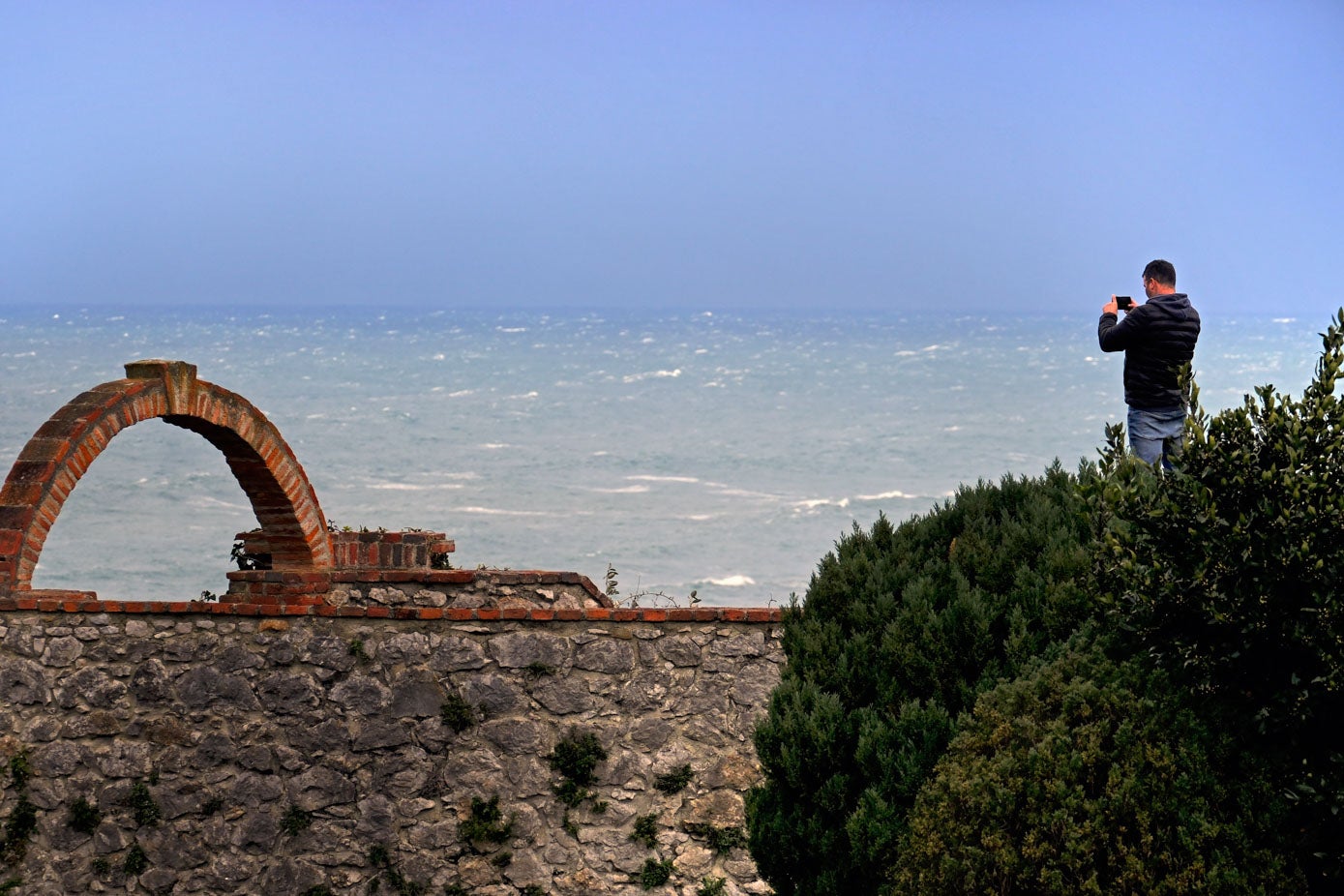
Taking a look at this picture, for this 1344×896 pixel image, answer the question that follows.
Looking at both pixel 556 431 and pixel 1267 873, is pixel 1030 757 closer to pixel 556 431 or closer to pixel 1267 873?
pixel 1267 873

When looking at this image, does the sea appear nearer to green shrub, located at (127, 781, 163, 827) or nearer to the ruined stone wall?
the ruined stone wall

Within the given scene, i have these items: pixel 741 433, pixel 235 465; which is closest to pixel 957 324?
pixel 741 433

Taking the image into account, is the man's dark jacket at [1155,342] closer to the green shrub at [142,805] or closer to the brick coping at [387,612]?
the brick coping at [387,612]

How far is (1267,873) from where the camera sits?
16.1 feet

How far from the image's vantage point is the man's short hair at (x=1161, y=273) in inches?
343

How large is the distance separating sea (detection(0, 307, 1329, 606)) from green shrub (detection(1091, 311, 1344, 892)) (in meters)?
4.60

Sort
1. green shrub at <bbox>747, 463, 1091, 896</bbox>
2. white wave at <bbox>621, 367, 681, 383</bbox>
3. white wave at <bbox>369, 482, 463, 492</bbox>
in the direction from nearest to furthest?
1. green shrub at <bbox>747, 463, 1091, 896</bbox>
2. white wave at <bbox>369, 482, 463, 492</bbox>
3. white wave at <bbox>621, 367, 681, 383</bbox>

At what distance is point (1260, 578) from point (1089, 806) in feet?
3.23

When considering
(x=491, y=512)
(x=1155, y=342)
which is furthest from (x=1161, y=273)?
(x=491, y=512)

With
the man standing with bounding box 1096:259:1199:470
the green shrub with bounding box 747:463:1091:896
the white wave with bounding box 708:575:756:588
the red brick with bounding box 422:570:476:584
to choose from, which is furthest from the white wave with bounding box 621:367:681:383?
the green shrub with bounding box 747:463:1091:896

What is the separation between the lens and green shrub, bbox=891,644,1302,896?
4.98m

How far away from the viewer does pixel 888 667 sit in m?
6.41

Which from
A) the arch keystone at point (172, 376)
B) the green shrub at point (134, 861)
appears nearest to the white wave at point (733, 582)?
the arch keystone at point (172, 376)

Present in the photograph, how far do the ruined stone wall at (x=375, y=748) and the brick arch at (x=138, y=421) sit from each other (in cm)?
56
